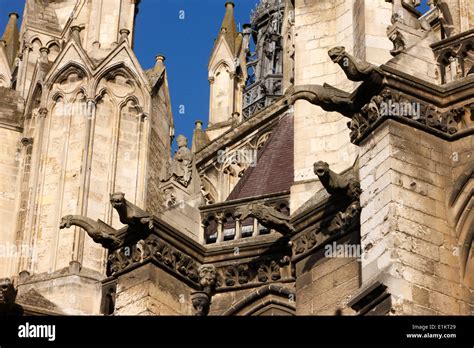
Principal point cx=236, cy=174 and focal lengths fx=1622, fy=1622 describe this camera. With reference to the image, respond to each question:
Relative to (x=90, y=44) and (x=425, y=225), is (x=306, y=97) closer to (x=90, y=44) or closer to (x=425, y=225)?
(x=425, y=225)

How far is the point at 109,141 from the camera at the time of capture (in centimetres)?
2205

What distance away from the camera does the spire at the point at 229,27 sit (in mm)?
32125

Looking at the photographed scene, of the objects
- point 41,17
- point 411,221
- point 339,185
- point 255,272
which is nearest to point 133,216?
point 255,272

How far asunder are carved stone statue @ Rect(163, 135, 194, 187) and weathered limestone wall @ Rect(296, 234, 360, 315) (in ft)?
9.22

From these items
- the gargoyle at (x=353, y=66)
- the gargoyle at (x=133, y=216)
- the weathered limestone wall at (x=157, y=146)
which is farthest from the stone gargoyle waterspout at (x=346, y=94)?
the weathered limestone wall at (x=157, y=146)

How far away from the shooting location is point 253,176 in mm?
22375

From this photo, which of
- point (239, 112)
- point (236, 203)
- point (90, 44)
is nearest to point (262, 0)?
point (239, 112)

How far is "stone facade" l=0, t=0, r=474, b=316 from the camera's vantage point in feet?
47.0

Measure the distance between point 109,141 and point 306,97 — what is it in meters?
7.11

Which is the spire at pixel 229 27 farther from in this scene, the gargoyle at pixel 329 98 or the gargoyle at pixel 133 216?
the gargoyle at pixel 329 98

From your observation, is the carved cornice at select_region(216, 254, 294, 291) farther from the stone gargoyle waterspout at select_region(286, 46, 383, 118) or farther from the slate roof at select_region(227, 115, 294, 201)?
the stone gargoyle waterspout at select_region(286, 46, 383, 118)

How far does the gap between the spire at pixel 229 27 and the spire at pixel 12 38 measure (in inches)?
234

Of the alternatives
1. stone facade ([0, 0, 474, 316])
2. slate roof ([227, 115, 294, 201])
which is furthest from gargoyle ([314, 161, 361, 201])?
slate roof ([227, 115, 294, 201])
